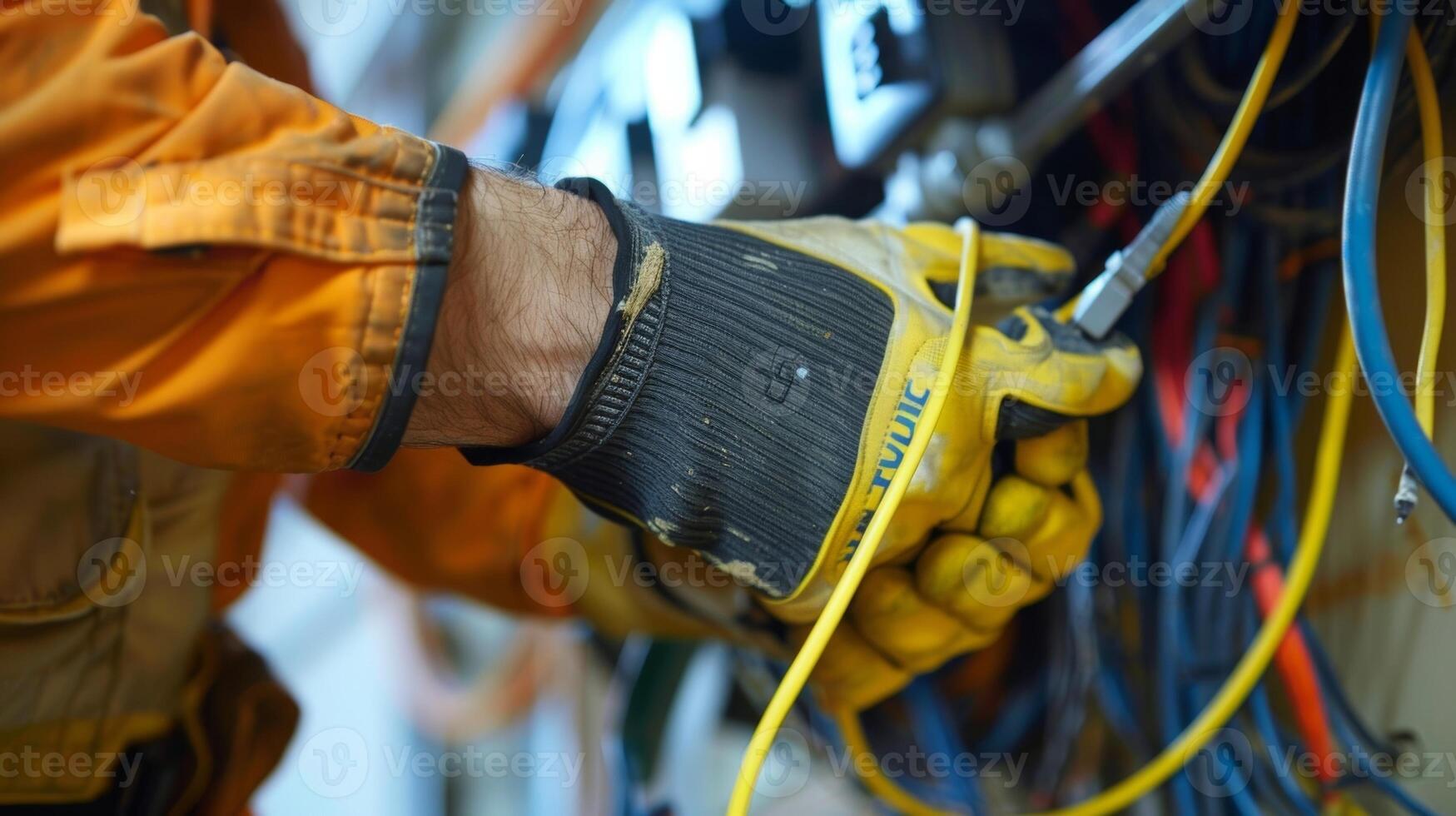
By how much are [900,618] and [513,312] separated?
0.98ft

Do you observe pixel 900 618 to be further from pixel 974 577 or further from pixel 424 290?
pixel 424 290

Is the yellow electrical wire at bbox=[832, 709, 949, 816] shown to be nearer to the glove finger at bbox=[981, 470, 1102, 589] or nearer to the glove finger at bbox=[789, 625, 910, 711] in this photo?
the glove finger at bbox=[789, 625, 910, 711]

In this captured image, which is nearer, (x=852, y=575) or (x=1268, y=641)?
(x=852, y=575)

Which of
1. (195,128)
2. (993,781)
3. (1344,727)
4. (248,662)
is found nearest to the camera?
(195,128)

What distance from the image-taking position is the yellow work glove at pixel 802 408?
1.62ft

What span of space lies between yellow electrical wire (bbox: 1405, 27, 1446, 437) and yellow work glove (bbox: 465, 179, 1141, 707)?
0.14 m

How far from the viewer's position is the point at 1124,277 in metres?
0.54

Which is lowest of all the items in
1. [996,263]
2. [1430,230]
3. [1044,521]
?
[1044,521]

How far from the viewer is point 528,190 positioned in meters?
0.50

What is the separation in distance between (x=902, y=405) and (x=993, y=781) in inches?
21.4

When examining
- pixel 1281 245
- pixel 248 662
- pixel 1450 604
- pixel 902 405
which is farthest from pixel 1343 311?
pixel 248 662

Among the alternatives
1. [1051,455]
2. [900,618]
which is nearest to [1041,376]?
[1051,455]

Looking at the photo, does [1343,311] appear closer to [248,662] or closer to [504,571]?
[504,571]

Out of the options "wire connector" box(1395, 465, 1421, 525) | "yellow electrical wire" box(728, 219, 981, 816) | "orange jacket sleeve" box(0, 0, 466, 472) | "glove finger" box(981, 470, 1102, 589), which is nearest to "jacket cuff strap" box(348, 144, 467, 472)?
"orange jacket sleeve" box(0, 0, 466, 472)
